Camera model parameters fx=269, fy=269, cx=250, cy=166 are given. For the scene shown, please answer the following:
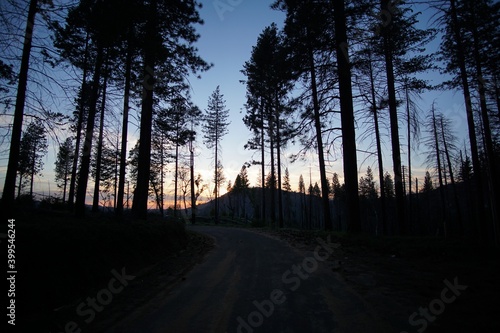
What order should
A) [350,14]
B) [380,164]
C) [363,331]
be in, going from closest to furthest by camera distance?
[363,331]
[350,14]
[380,164]

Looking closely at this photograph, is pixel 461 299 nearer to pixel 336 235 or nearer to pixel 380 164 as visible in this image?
pixel 336 235

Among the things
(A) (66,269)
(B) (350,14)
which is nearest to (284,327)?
(A) (66,269)

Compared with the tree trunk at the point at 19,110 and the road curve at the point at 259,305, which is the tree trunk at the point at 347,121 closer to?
the road curve at the point at 259,305

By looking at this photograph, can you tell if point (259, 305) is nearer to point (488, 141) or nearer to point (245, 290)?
point (245, 290)

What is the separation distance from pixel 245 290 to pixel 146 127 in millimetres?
9997

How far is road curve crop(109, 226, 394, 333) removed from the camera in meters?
3.37

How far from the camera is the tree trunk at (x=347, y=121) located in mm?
10797

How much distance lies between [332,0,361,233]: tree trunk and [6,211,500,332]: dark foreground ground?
3104mm

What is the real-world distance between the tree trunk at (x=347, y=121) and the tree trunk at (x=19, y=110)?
1019 cm

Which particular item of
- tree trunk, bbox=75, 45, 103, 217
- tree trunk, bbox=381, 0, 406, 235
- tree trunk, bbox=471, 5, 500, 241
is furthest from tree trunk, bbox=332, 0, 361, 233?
tree trunk, bbox=75, 45, 103, 217

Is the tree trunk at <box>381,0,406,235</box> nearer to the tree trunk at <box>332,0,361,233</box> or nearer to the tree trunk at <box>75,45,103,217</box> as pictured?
the tree trunk at <box>332,0,361,233</box>

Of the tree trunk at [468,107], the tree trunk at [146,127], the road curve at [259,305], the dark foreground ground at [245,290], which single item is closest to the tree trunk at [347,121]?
the dark foreground ground at [245,290]

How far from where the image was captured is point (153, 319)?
3.73 meters

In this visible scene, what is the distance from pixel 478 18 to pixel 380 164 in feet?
31.7
